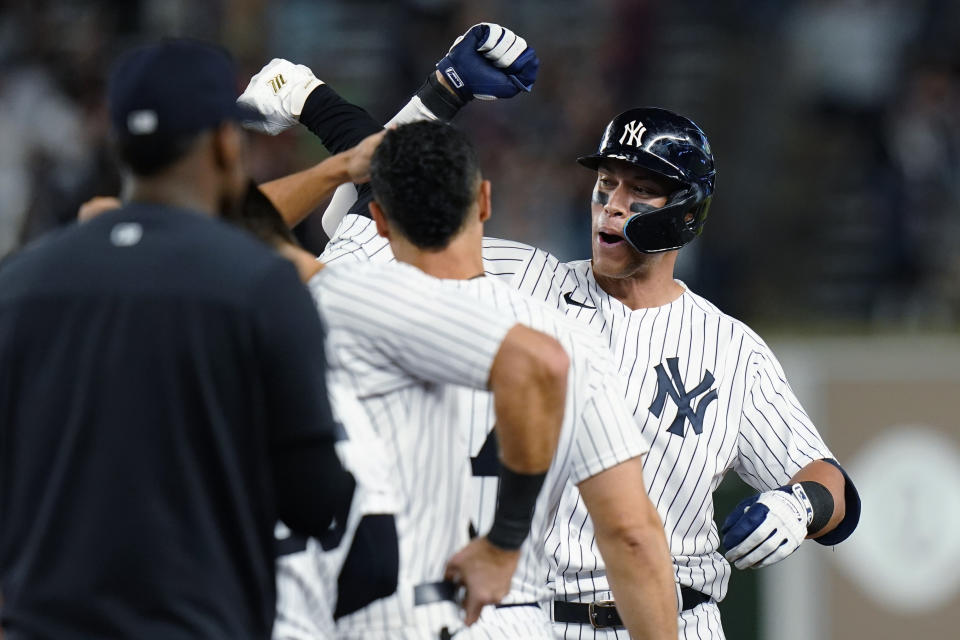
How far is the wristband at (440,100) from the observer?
14.8ft

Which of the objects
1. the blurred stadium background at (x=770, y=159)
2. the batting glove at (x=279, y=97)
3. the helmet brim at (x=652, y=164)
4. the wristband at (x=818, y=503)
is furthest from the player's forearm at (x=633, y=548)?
the blurred stadium background at (x=770, y=159)

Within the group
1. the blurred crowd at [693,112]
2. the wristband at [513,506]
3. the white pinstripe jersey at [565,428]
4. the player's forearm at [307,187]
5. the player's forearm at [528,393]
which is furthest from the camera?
the blurred crowd at [693,112]

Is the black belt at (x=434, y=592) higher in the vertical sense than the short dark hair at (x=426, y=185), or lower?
lower

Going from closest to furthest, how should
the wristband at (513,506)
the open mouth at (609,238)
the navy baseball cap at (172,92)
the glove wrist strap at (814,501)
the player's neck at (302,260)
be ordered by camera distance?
the navy baseball cap at (172,92) → the wristband at (513,506) → the player's neck at (302,260) → the glove wrist strap at (814,501) → the open mouth at (609,238)

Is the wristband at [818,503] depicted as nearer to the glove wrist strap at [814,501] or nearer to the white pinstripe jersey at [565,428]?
the glove wrist strap at [814,501]

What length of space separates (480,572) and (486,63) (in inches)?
68.8

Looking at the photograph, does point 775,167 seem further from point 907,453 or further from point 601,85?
point 907,453

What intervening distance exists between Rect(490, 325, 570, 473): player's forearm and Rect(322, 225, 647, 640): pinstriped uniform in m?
0.24

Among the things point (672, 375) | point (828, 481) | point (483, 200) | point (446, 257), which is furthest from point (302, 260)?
point (828, 481)

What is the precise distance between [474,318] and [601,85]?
8738mm

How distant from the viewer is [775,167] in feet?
41.9

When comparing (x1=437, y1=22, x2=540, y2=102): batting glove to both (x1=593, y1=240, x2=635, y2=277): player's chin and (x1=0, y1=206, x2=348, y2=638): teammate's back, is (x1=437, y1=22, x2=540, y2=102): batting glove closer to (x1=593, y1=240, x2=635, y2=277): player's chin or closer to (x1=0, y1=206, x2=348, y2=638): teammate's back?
(x1=593, y1=240, x2=635, y2=277): player's chin

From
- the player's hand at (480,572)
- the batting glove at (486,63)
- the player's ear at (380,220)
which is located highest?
the batting glove at (486,63)

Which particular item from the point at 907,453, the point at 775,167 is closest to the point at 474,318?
the point at 907,453
